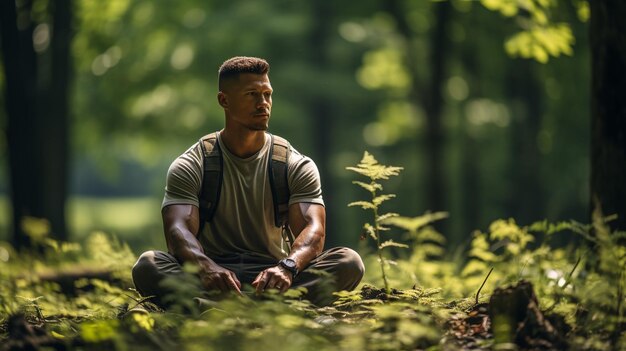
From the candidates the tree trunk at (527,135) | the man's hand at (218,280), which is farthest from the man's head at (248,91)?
the tree trunk at (527,135)

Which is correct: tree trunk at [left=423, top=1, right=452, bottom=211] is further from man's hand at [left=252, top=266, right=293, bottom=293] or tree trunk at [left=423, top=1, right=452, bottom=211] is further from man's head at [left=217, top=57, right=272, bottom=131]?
man's hand at [left=252, top=266, right=293, bottom=293]

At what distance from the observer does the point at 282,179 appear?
6.18 meters

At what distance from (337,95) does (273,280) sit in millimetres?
19177

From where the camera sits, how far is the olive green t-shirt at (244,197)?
6.12m

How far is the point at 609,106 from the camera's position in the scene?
Result: 23.6ft

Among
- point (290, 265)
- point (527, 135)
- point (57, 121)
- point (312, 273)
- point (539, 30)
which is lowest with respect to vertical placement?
point (527, 135)

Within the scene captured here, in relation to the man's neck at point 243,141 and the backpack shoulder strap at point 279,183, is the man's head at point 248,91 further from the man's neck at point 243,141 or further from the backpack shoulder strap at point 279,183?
the backpack shoulder strap at point 279,183

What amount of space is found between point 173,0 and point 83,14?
3823 mm

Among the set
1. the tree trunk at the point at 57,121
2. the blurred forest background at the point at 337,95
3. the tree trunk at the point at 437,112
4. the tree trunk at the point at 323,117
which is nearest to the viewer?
the tree trunk at the point at 57,121

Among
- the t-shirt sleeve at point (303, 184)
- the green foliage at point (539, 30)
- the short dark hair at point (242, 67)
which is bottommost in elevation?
the t-shirt sleeve at point (303, 184)

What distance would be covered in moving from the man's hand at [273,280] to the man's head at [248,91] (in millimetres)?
1010

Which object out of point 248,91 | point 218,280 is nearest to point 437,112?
point 248,91

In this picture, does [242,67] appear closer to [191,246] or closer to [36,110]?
[191,246]

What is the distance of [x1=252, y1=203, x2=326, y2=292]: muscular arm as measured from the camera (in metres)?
5.63
